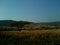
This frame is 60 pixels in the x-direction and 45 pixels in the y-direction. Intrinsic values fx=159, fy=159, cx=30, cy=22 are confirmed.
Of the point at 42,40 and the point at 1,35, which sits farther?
the point at 1,35

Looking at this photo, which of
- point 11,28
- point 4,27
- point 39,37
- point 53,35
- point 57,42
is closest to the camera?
point 57,42

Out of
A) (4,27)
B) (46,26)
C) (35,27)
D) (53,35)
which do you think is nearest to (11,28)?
(4,27)

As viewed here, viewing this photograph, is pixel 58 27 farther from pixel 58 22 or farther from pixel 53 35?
pixel 53 35

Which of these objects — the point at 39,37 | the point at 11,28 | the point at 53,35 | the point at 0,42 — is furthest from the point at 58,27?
the point at 0,42

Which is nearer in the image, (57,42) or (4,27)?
(57,42)

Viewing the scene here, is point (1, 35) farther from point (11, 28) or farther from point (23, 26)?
point (23, 26)

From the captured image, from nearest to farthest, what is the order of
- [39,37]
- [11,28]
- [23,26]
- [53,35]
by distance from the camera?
[39,37], [53,35], [11,28], [23,26]

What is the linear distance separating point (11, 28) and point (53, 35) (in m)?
4.04

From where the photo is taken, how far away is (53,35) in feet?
39.2

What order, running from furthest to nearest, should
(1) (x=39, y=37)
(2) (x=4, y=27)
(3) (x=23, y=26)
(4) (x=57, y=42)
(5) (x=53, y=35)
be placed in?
(3) (x=23, y=26), (2) (x=4, y=27), (5) (x=53, y=35), (1) (x=39, y=37), (4) (x=57, y=42)

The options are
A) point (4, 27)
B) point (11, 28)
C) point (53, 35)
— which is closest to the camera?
point (53, 35)

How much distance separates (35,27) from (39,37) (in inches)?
108

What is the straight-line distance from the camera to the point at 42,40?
34.3 feet

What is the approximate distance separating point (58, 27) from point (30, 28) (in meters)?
2.38
